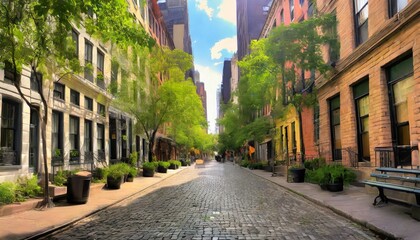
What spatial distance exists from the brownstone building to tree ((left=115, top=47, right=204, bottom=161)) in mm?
12440

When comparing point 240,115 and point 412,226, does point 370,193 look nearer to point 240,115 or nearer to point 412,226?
point 412,226

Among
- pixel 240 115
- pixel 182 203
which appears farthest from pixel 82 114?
pixel 240 115

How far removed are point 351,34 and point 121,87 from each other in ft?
50.4

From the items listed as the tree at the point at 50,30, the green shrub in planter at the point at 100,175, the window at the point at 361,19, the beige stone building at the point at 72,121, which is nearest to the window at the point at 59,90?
the beige stone building at the point at 72,121

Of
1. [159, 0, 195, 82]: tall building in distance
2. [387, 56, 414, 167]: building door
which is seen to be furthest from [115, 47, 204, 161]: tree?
[159, 0, 195, 82]: tall building in distance

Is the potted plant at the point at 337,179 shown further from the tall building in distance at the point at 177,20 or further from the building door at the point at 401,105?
the tall building in distance at the point at 177,20

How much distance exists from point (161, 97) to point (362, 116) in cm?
1625

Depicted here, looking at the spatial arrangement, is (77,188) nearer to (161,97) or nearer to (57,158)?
(57,158)

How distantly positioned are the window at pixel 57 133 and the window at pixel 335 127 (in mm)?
13966

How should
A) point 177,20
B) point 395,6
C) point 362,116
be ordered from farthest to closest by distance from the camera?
point 177,20, point 362,116, point 395,6

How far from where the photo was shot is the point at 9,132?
14922mm

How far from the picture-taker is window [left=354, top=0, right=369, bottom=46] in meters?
16.8

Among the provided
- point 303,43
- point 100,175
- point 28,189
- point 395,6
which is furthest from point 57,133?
point 395,6

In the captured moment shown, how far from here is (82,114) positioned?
935 inches
